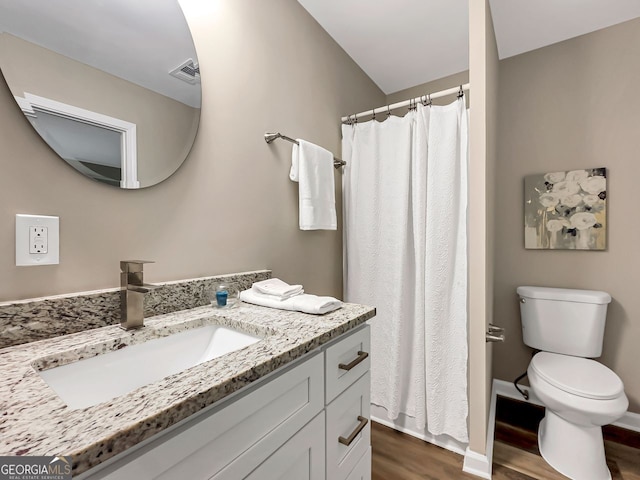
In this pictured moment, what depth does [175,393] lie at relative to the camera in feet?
1.61

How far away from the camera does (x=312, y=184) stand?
5.11 ft

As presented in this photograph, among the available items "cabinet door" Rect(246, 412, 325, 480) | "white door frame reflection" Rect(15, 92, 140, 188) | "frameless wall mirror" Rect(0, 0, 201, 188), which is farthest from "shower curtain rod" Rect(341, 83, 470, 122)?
"cabinet door" Rect(246, 412, 325, 480)

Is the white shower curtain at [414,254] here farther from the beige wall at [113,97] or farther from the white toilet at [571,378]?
the beige wall at [113,97]

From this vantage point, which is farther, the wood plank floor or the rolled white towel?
the wood plank floor

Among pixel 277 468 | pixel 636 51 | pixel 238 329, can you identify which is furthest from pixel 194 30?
pixel 636 51

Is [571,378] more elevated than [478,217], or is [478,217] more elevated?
[478,217]

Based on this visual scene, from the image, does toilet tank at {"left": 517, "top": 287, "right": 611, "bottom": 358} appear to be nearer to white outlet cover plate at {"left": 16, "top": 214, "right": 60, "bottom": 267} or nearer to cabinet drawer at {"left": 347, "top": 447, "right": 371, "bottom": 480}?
cabinet drawer at {"left": 347, "top": 447, "right": 371, "bottom": 480}

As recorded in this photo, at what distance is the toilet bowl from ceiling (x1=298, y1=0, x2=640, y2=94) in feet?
6.63

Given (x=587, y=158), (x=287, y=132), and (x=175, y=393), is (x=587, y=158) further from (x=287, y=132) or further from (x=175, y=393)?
(x=175, y=393)

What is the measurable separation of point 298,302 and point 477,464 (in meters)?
1.29

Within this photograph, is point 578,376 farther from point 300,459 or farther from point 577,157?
point 300,459

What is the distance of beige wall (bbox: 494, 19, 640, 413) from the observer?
1.86m

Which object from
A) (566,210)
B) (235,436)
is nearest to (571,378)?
(566,210)

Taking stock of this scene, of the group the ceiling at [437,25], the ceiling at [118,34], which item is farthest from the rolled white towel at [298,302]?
the ceiling at [437,25]
